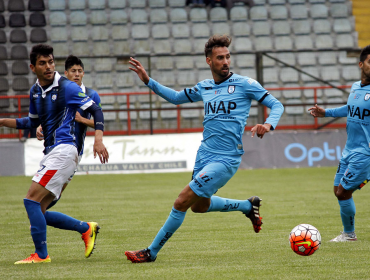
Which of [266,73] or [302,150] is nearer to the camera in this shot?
[302,150]

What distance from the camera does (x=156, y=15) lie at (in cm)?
2186

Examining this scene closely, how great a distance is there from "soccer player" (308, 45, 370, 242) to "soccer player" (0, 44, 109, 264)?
115 inches

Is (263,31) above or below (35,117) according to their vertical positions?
above

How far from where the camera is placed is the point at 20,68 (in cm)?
1620

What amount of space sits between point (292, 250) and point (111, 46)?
1651 cm

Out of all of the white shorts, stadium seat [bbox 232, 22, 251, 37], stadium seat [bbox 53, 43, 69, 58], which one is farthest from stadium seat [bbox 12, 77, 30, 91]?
the white shorts

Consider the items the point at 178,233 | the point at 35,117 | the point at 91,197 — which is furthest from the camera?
the point at 91,197

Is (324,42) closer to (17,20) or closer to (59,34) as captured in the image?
(59,34)

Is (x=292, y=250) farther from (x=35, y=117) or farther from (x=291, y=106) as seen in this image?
(x=291, y=106)

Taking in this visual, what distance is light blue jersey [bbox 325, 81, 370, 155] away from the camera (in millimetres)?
6266

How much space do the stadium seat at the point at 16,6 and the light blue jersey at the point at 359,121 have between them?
1746cm

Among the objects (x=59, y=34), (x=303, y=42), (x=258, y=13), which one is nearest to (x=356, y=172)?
(x=303, y=42)

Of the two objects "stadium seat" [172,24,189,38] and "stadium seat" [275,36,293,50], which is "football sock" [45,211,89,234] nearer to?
"stadium seat" [172,24,189,38]

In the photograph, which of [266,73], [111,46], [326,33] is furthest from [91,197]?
[326,33]
